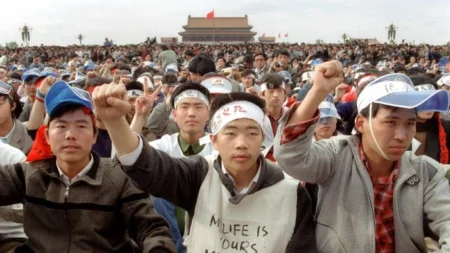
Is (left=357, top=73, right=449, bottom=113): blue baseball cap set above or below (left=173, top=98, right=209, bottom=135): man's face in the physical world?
above

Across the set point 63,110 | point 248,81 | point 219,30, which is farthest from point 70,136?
point 219,30

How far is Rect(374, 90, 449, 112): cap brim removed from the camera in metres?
2.11

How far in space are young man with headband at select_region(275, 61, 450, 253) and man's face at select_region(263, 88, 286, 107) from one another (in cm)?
293

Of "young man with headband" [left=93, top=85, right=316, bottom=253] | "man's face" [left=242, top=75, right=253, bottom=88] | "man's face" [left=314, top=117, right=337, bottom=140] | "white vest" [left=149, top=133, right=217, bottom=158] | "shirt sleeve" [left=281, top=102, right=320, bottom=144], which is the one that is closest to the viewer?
"shirt sleeve" [left=281, top=102, right=320, bottom=144]

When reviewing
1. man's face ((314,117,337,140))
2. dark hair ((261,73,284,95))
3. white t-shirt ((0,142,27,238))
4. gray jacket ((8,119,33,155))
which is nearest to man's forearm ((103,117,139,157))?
white t-shirt ((0,142,27,238))

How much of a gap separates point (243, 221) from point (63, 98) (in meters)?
1.15

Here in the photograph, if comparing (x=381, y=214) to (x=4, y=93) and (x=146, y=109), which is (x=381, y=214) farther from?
(x=4, y=93)

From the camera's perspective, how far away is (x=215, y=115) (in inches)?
99.7

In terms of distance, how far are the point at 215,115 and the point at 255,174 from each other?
38 cm

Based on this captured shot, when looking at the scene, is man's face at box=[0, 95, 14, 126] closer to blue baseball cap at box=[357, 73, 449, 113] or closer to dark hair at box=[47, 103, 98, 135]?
dark hair at box=[47, 103, 98, 135]

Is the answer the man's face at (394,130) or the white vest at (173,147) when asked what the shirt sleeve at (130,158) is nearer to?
the man's face at (394,130)

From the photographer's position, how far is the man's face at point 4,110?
3.97 metres

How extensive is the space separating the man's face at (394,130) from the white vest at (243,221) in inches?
19.6

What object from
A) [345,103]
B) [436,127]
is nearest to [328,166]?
[436,127]
